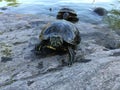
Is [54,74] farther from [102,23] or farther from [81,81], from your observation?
[102,23]

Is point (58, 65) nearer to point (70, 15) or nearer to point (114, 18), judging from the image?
point (70, 15)

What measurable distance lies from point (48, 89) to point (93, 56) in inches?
60.5

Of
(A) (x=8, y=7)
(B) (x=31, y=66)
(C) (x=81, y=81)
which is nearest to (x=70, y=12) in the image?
(A) (x=8, y=7)

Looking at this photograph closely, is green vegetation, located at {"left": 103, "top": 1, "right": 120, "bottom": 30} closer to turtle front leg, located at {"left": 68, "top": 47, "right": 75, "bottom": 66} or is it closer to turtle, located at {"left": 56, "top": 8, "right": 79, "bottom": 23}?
turtle, located at {"left": 56, "top": 8, "right": 79, "bottom": 23}

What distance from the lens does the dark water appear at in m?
11.0

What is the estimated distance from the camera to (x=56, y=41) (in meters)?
6.29

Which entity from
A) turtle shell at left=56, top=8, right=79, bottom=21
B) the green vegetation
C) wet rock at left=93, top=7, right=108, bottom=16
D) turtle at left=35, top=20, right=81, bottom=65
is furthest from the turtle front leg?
wet rock at left=93, top=7, right=108, bottom=16

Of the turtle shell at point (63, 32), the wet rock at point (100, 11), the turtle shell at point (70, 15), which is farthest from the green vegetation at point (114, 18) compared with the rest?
the turtle shell at point (63, 32)

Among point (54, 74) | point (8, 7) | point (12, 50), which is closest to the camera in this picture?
point (54, 74)

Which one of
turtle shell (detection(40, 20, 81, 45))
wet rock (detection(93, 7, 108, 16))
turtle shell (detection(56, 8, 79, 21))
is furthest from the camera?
wet rock (detection(93, 7, 108, 16))

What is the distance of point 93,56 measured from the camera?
6.27 meters

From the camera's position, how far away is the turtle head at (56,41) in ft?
20.7

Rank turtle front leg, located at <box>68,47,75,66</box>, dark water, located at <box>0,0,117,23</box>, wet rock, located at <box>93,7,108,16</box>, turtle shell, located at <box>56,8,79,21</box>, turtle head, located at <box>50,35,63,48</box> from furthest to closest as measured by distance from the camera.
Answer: wet rock, located at <box>93,7,108,16</box>
dark water, located at <box>0,0,117,23</box>
turtle shell, located at <box>56,8,79,21</box>
turtle head, located at <box>50,35,63,48</box>
turtle front leg, located at <box>68,47,75,66</box>

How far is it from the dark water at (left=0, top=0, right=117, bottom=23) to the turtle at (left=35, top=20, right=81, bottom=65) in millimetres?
3625
